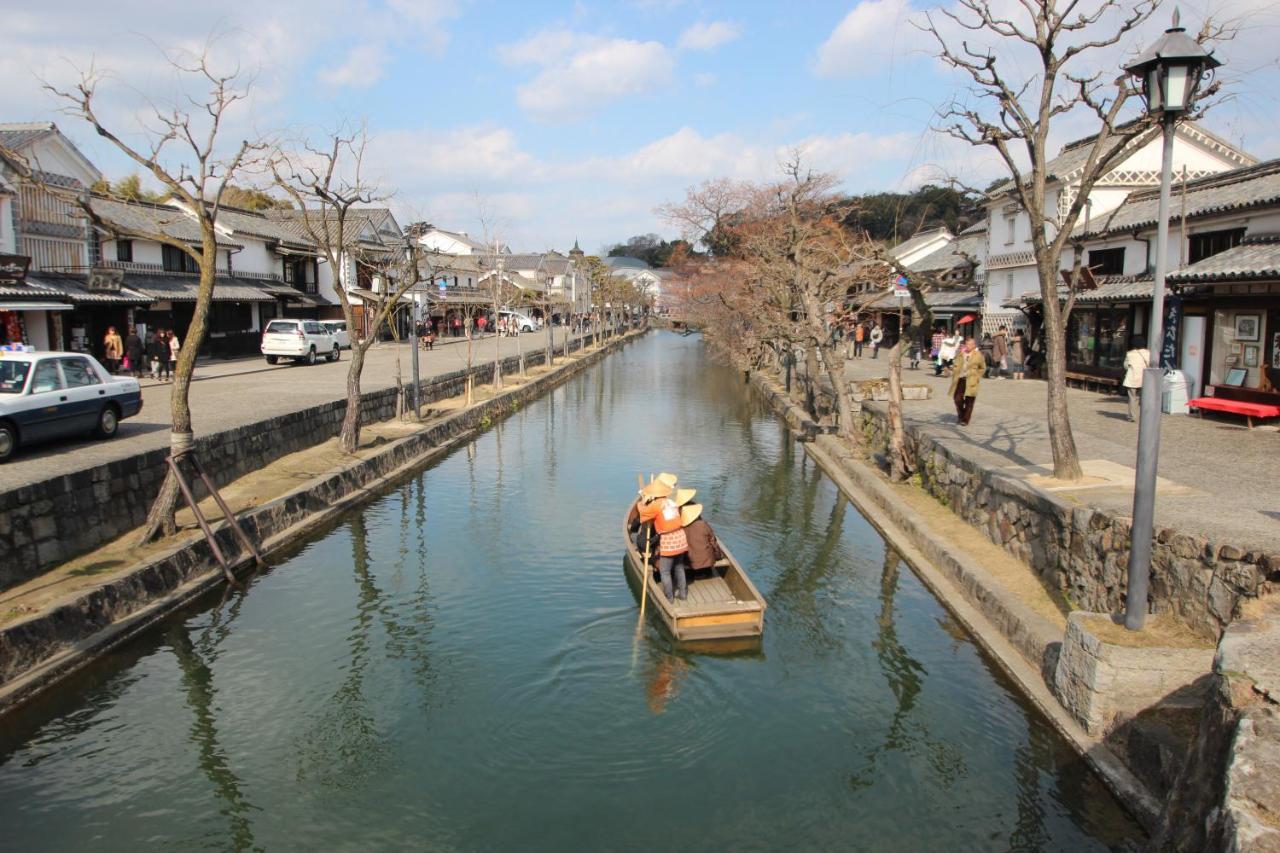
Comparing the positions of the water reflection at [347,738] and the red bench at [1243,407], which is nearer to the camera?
the water reflection at [347,738]

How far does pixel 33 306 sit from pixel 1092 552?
87.3 ft

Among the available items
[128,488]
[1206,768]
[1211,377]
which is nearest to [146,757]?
[128,488]

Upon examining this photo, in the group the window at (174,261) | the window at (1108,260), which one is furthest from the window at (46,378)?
the window at (1108,260)

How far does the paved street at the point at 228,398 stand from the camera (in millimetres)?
13531

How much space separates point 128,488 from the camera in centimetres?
1277

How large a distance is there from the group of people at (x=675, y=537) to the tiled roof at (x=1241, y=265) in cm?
1169

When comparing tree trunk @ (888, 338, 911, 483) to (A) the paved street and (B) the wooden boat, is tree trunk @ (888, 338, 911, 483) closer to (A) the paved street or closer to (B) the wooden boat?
(B) the wooden boat

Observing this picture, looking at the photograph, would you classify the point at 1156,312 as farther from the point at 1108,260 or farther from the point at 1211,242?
the point at 1108,260

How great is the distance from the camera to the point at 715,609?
1039 cm

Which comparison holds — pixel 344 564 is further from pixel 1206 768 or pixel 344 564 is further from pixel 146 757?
pixel 1206 768

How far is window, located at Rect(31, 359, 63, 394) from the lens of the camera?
1386cm

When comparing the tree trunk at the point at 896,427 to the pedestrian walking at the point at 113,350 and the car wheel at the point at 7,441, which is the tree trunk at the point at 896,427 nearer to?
the car wheel at the point at 7,441

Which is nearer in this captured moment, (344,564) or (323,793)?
(323,793)

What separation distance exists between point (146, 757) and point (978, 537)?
36.0 feet
